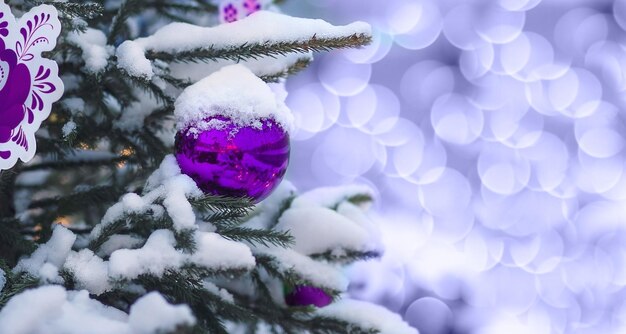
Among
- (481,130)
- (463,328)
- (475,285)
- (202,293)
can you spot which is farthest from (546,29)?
(202,293)

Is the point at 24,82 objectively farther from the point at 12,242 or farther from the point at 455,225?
the point at 455,225

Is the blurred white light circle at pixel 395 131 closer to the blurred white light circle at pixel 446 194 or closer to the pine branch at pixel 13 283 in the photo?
the blurred white light circle at pixel 446 194

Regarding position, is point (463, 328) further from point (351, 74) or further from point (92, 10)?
point (92, 10)

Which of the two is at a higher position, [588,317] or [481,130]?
[481,130]

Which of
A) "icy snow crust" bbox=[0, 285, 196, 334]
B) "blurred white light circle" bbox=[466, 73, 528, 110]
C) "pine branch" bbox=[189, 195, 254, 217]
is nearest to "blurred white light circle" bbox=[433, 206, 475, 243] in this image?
"blurred white light circle" bbox=[466, 73, 528, 110]

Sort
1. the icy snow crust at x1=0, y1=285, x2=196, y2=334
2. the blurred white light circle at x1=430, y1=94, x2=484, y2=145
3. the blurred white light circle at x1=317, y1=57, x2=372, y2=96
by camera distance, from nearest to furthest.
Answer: the icy snow crust at x1=0, y1=285, x2=196, y2=334, the blurred white light circle at x1=430, y1=94, x2=484, y2=145, the blurred white light circle at x1=317, y1=57, x2=372, y2=96

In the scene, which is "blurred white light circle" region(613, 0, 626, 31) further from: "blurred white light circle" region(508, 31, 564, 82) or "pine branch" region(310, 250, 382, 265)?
"pine branch" region(310, 250, 382, 265)

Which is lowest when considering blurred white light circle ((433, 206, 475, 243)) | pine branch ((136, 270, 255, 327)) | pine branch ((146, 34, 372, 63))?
pine branch ((136, 270, 255, 327))

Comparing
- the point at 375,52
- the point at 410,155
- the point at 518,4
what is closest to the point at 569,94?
the point at 518,4
